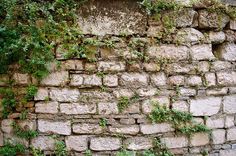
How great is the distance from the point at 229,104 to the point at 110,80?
4.62 ft

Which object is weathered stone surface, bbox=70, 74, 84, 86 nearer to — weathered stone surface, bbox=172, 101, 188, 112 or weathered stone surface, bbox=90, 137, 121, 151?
weathered stone surface, bbox=90, 137, 121, 151

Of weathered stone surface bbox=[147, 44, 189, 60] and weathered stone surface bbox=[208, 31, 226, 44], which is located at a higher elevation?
weathered stone surface bbox=[208, 31, 226, 44]

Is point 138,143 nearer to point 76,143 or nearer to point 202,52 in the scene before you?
point 76,143

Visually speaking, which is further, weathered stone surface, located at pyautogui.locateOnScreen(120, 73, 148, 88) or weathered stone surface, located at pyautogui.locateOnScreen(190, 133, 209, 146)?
weathered stone surface, located at pyautogui.locateOnScreen(190, 133, 209, 146)

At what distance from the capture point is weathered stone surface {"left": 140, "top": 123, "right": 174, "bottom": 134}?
3707 millimetres

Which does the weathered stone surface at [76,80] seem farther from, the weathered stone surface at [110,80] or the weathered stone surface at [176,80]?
the weathered stone surface at [176,80]

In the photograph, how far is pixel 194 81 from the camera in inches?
150

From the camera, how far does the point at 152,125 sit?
12.2ft

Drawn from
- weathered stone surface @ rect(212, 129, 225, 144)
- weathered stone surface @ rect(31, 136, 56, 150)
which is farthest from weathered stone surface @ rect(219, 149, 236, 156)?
weathered stone surface @ rect(31, 136, 56, 150)

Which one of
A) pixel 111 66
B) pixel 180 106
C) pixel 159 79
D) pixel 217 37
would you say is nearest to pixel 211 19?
pixel 217 37

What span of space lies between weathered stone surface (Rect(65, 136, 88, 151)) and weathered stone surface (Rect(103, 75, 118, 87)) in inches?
23.7

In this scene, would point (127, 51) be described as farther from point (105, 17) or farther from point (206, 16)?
point (206, 16)

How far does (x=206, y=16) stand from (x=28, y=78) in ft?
6.63

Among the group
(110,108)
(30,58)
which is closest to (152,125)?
(110,108)
